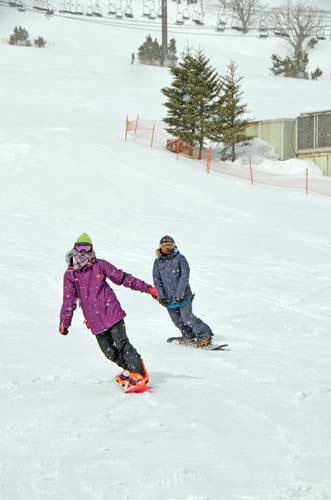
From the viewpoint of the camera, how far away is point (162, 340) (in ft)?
31.0

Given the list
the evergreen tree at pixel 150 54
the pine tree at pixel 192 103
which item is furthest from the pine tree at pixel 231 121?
the evergreen tree at pixel 150 54

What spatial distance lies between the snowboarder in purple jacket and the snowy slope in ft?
1.29

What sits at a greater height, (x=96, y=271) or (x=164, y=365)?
(x=96, y=271)

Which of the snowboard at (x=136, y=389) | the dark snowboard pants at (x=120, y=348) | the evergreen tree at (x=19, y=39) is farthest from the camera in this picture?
the evergreen tree at (x=19, y=39)

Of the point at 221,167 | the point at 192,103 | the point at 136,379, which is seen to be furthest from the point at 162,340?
the point at 192,103

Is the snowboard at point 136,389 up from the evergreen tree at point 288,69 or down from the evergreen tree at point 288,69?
down

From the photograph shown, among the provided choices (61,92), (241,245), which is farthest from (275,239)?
(61,92)

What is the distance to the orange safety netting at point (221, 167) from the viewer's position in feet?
93.1

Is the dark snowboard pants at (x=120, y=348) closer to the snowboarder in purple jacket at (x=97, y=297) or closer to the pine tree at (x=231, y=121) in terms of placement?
the snowboarder in purple jacket at (x=97, y=297)

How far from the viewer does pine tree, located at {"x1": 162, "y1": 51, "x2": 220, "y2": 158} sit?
1315 inches

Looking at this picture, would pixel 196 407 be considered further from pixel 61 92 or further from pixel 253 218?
pixel 61 92

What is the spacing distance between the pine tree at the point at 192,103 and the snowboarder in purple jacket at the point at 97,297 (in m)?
27.2

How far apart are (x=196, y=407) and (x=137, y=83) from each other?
4691 cm

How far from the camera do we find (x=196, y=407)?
5.76m
